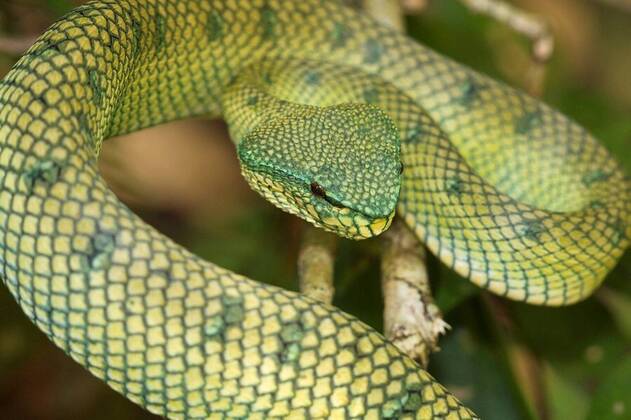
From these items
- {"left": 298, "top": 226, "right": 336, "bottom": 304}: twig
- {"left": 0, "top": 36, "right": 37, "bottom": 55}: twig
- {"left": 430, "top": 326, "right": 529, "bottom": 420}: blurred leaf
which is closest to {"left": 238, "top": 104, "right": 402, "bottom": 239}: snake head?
{"left": 298, "top": 226, "right": 336, "bottom": 304}: twig

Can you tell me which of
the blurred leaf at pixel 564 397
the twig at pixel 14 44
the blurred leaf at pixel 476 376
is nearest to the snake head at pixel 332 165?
the blurred leaf at pixel 476 376

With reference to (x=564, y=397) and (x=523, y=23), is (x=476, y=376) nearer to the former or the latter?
(x=564, y=397)

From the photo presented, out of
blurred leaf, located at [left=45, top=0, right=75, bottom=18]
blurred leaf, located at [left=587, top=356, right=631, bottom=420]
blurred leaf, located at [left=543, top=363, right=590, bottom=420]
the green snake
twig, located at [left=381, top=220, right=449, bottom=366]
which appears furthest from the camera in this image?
blurred leaf, located at [left=45, top=0, right=75, bottom=18]

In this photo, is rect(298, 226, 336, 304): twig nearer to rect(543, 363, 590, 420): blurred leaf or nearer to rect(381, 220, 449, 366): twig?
rect(381, 220, 449, 366): twig

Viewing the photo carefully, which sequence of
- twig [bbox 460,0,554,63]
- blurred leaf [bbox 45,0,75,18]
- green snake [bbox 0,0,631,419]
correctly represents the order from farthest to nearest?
twig [bbox 460,0,554,63] < blurred leaf [bbox 45,0,75,18] < green snake [bbox 0,0,631,419]

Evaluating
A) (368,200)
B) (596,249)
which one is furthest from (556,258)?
(368,200)

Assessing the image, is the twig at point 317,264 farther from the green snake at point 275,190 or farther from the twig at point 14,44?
the twig at point 14,44

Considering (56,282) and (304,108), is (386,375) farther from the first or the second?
(304,108)

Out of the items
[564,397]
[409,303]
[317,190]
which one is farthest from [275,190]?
[564,397]
